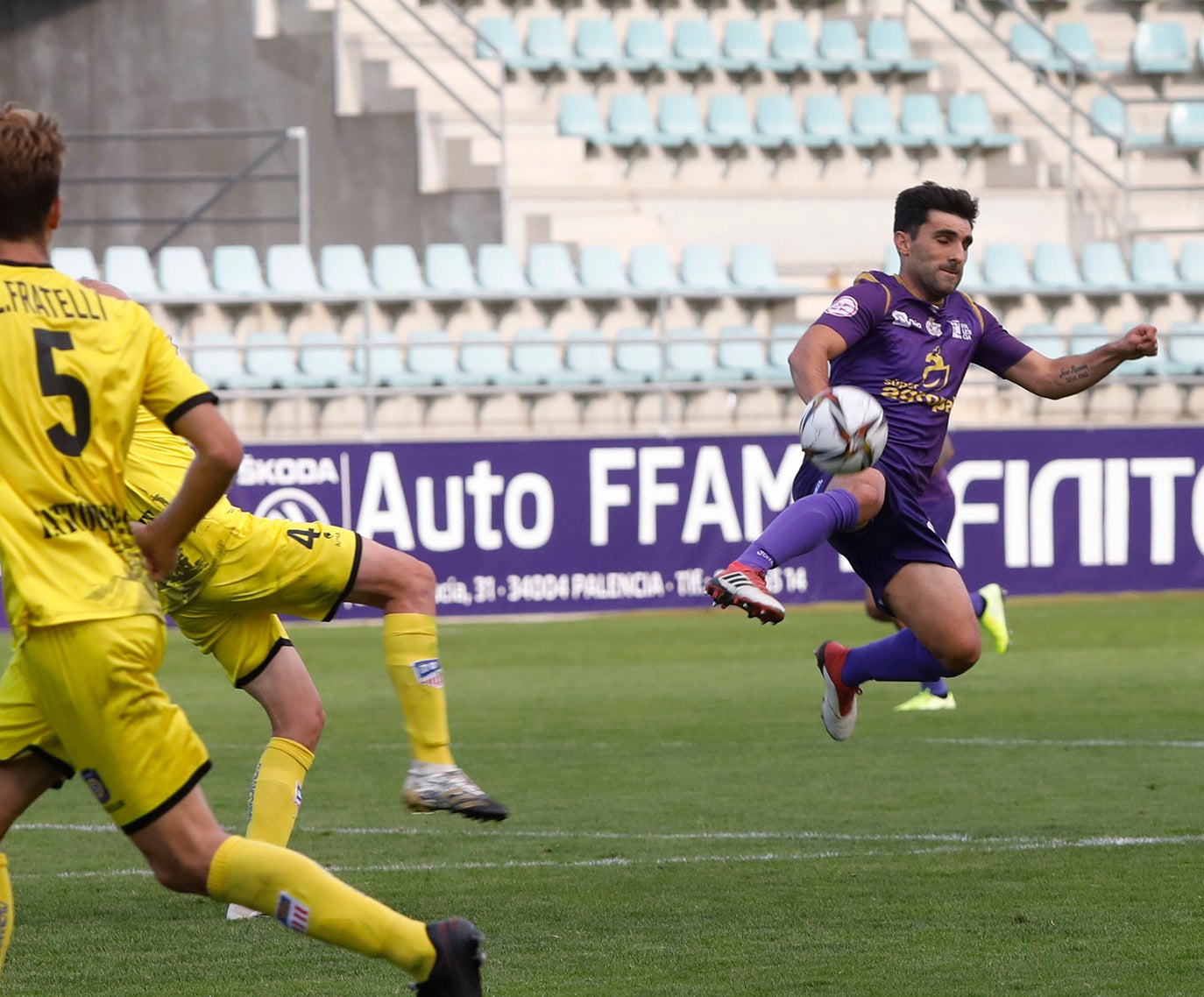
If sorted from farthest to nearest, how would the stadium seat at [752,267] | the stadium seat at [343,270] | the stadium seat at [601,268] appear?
1. the stadium seat at [752,267]
2. the stadium seat at [601,268]
3. the stadium seat at [343,270]

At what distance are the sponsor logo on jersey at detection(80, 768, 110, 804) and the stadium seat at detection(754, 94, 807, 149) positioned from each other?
2008cm

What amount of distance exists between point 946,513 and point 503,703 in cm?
288

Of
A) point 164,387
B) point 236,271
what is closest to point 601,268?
point 236,271

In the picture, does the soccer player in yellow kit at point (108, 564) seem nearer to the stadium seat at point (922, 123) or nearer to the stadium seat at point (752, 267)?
the stadium seat at point (752, 267)

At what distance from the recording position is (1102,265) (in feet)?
→ 73.1

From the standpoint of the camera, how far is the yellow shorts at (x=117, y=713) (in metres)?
3.68

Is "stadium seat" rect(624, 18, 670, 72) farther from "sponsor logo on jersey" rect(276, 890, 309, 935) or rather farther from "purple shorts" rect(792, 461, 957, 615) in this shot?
"sponsor logo on jersey" rect(276, 890, 309, 935)

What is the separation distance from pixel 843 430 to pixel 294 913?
→ 10.4 feet

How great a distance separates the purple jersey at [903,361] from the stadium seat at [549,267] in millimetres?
13507

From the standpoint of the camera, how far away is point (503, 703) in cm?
1165

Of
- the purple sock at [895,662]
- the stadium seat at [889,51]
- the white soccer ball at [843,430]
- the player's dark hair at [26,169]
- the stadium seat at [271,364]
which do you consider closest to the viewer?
the player's dark hair at [26,169]

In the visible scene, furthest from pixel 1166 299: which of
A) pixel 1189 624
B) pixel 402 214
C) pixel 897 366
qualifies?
pixel 897 366

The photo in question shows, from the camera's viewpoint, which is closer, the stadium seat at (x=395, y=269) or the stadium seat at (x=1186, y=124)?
the stadium seat at (x=395, y=269)

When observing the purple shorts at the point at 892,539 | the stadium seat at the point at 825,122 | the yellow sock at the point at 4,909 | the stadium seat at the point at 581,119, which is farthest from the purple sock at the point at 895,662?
the stadium seat at the point at 825,122
